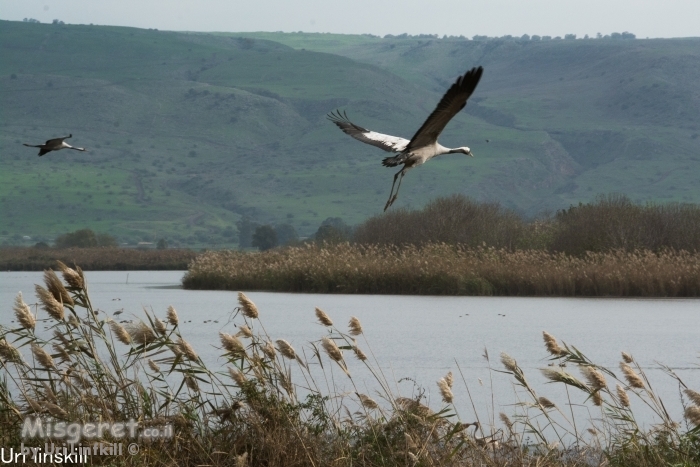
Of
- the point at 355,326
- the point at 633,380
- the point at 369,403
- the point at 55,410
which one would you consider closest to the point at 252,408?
the point at 369,403

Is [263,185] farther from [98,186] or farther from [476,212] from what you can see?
[476,212]

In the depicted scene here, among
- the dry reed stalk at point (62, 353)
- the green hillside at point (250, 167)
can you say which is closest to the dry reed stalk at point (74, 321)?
the dry reed stalk at point (62, 353)

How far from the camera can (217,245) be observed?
124 meters

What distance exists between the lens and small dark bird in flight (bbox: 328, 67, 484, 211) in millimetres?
8430

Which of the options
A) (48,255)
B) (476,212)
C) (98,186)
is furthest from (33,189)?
(476,212)

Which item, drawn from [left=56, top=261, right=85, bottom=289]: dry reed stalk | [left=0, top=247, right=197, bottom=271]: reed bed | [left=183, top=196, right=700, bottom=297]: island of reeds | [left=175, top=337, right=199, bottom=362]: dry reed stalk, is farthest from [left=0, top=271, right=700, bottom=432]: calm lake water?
[left=0, top=247, right=197, bottom=271]: reed bed

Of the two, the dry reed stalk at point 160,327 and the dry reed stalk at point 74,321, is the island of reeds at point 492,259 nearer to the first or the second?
the dry reed stalk at point 160,327

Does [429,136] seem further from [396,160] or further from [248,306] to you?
[248,306]

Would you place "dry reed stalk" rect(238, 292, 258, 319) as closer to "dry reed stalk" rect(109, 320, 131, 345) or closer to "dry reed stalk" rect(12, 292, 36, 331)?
"dry reed stalk" rect(109, 320, 131, 345)

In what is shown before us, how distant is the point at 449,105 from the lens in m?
8.68

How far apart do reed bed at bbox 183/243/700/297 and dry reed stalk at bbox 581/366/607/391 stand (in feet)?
85.9

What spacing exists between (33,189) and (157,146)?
37.5 meters

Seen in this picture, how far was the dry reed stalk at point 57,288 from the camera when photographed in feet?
21.5

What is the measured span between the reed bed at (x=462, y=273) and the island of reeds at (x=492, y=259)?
1.2 inches
